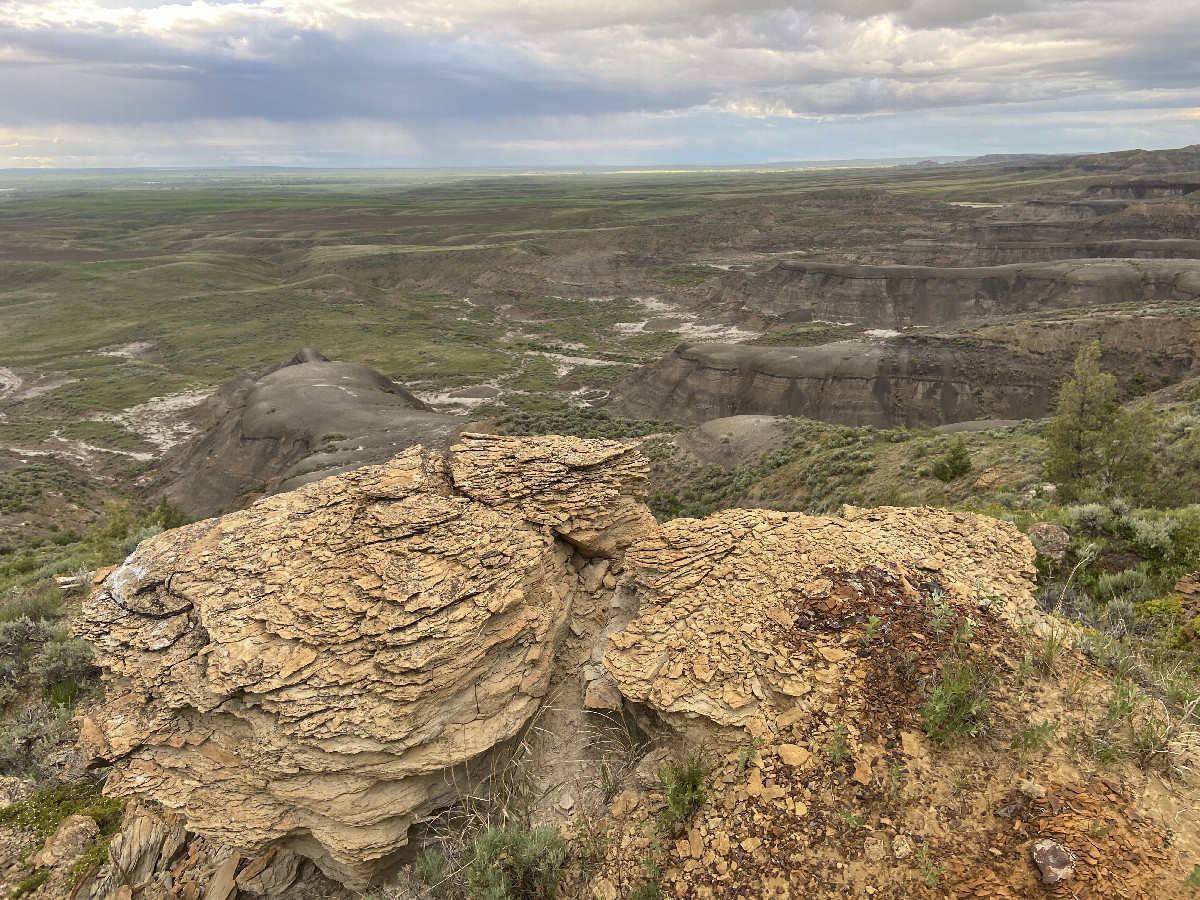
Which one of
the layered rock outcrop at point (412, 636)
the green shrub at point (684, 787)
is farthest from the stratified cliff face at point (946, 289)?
the green shrub at point (684, 787)

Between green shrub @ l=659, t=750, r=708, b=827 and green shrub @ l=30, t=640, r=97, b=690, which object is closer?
green shrub @ l=659, t=750, r=708, b=827

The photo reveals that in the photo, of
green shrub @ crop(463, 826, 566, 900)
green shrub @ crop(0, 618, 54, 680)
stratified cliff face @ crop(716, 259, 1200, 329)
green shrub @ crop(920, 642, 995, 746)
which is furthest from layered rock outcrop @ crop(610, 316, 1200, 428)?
green shrub @ crop(463, 826, 566, 900)

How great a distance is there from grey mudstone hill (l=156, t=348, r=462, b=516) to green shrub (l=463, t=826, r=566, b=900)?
30.4 meters

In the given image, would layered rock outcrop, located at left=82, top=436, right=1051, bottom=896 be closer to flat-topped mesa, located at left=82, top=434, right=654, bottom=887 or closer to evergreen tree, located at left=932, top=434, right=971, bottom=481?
flat-topped mesa, located at left=82, top=434, right=654, bottom=887

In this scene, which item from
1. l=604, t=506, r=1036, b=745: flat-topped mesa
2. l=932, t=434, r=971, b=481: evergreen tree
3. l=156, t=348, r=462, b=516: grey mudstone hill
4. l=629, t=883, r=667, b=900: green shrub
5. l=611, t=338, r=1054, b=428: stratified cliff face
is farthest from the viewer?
l=611, t=338, r=1054, b=428: stratified cliff face

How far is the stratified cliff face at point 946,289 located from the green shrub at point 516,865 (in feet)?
257

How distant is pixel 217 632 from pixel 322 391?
45430mm

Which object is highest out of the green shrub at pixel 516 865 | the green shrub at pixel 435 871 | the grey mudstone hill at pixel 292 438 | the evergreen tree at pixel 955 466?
the green shrub at pixel 516 865

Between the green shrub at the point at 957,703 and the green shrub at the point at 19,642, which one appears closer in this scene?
the green shrub at the point at 957,703

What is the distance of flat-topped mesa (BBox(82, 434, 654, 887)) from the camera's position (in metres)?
5.89

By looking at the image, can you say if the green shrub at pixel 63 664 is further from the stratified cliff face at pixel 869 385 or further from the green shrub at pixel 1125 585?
the stratified cliff face at pixel 869 385

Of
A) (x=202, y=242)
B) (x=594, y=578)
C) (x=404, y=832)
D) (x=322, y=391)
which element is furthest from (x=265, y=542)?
(x=202, y=242)

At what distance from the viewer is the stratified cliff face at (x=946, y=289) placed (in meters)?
62.6

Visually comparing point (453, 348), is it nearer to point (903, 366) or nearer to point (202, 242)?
point (903, 366)
